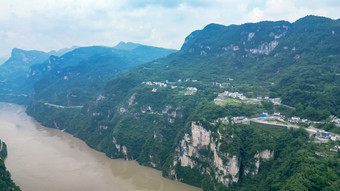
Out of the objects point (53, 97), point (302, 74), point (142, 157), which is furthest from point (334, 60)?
point (53, 97)

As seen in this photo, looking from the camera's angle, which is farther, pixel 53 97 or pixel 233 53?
pixel 53 97

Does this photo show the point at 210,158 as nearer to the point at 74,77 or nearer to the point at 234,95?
the point at 234,95

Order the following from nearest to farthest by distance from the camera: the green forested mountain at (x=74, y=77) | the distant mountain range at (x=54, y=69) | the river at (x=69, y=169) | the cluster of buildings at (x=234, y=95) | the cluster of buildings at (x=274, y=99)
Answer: the river at (x=69, y=169)
the cluster of buildings at (x=274, y=99)
the cluster of buildings at (x=234, y=95)
the green forested mountain at (x=74, y=77)
the distant mountain range at (x=54, y=69)

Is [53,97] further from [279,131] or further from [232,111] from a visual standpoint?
[279,131]

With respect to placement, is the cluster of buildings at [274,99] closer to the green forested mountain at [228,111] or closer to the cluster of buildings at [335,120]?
the green forested mountain at [228,111]

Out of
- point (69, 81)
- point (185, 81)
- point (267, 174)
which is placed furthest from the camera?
point (69, 81)

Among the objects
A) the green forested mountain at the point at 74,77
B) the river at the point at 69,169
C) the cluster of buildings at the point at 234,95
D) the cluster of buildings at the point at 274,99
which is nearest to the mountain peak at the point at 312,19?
the cluster of buildings at the point at 274,99

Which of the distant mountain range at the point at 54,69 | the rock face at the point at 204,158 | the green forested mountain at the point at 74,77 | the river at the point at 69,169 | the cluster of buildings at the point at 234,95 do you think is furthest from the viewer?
the distant mountain range at the point at 54,69
